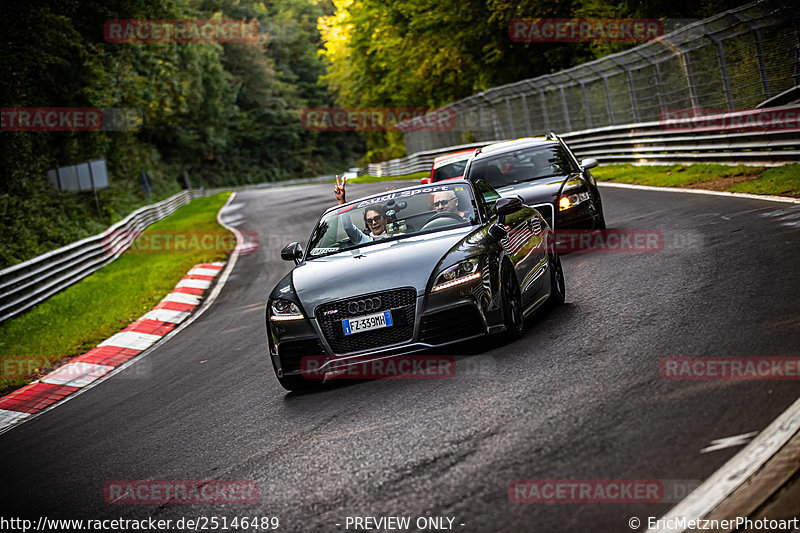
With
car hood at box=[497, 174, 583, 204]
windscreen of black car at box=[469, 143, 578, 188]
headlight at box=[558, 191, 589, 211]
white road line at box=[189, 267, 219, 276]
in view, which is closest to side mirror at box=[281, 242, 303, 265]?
car hood at box=[497, 174, 583, 204]

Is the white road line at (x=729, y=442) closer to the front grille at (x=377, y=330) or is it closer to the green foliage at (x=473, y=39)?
the front grille at (x=377, y=330)

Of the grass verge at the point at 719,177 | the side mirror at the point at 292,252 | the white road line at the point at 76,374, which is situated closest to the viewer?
the side mirror at the point at 292,252

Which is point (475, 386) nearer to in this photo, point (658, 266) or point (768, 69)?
point (658, 266)

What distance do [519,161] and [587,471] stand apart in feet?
31.5

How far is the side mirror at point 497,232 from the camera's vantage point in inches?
301

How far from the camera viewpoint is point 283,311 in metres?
7.29

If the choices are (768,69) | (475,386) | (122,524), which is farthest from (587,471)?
(768,69)

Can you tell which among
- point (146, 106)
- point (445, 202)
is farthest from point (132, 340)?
point (146, 106)

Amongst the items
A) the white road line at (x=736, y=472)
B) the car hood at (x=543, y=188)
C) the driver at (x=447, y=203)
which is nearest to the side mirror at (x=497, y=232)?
the driver at (x=447, y=203)

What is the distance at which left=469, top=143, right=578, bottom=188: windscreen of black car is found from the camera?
13102 millimetres

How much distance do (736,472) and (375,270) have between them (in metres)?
3.72

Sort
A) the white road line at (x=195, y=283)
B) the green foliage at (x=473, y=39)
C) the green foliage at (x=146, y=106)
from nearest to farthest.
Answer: the white road line at (x=195, y=283), the green foliage at (x=146, y=106), the green foliage at (x=473, y=39)

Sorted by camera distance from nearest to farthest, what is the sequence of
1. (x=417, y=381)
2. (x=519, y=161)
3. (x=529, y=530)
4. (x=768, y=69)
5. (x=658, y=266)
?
(x=529, y=530), (x=417, y=381), (x=658, y=266), (x=519, y=161), (x=768, y=69)

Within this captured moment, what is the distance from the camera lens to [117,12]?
33.3m
